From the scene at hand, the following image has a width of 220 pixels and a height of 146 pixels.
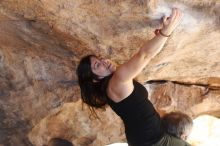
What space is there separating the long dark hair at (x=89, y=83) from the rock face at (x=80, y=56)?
35cm

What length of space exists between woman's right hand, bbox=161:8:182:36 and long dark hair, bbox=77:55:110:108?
1.41 ft

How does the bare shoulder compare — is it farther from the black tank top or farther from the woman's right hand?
the woman's right hand

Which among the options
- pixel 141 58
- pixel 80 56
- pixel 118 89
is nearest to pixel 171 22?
pixel 141 58

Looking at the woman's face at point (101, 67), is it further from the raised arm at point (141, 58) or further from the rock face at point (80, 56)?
the rock face at point (80, 56)

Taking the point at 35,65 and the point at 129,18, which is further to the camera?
the point at 35,65

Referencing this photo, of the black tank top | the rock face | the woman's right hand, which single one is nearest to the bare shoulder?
the black tank top

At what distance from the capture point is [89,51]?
285cm

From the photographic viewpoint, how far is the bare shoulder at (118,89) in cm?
201

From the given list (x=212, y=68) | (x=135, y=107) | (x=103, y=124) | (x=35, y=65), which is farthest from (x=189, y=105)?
(x=135, y=107)

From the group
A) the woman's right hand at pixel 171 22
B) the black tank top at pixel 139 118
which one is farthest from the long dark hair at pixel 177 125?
the woman's right hand at pixel 171 22

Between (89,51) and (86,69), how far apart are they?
0.65m

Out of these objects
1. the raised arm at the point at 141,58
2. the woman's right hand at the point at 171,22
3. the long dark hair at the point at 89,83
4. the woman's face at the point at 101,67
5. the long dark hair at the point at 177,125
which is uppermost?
the woman's right hand at the point at 171,22

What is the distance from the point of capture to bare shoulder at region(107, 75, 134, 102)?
2015 millimetres

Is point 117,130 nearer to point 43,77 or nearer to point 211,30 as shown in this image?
point 43,77
